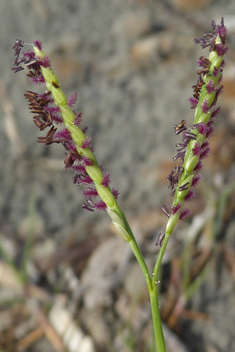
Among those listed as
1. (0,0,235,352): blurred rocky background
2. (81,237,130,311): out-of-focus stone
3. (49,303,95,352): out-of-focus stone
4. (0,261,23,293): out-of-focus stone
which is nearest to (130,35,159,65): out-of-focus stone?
(0,0,235,352): blurred rocky background

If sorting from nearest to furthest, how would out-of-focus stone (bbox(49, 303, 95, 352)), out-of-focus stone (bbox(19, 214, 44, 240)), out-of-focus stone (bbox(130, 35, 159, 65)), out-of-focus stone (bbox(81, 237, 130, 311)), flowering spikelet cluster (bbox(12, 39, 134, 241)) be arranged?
flowering spikelet cluster (bbox(12, 39, 134, 241)) < out-of-focus stone (bbox(49, 303, 95, 352)) < out-of-focus stone (bbox(81, 237, 130, 311)) < out-of-focus stone (bbox(19, 214, 44, 240)) < out-of-focus stone (bbox(130, 35, 159, 65))

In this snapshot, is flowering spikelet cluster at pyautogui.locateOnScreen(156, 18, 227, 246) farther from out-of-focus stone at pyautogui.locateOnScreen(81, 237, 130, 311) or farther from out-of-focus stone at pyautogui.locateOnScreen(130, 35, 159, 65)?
out-of-focus stone at pyautogui.locateOnScreen(130, 35, 159, 65)

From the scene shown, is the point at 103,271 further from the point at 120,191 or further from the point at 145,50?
the point at 145,50

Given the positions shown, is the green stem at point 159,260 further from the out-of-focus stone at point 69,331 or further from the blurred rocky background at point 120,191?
the out-of-focus stone at point 69,331

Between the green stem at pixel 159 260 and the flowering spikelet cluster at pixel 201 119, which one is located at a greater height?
the flowering spikelet cluster at pixel 201 119

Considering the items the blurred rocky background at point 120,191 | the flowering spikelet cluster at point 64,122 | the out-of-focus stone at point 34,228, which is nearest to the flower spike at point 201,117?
the flowering spikelet cluster at point 64,122

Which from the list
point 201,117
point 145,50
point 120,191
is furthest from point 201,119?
point 145,50

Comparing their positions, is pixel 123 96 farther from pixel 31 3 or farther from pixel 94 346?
pixel 94 346
